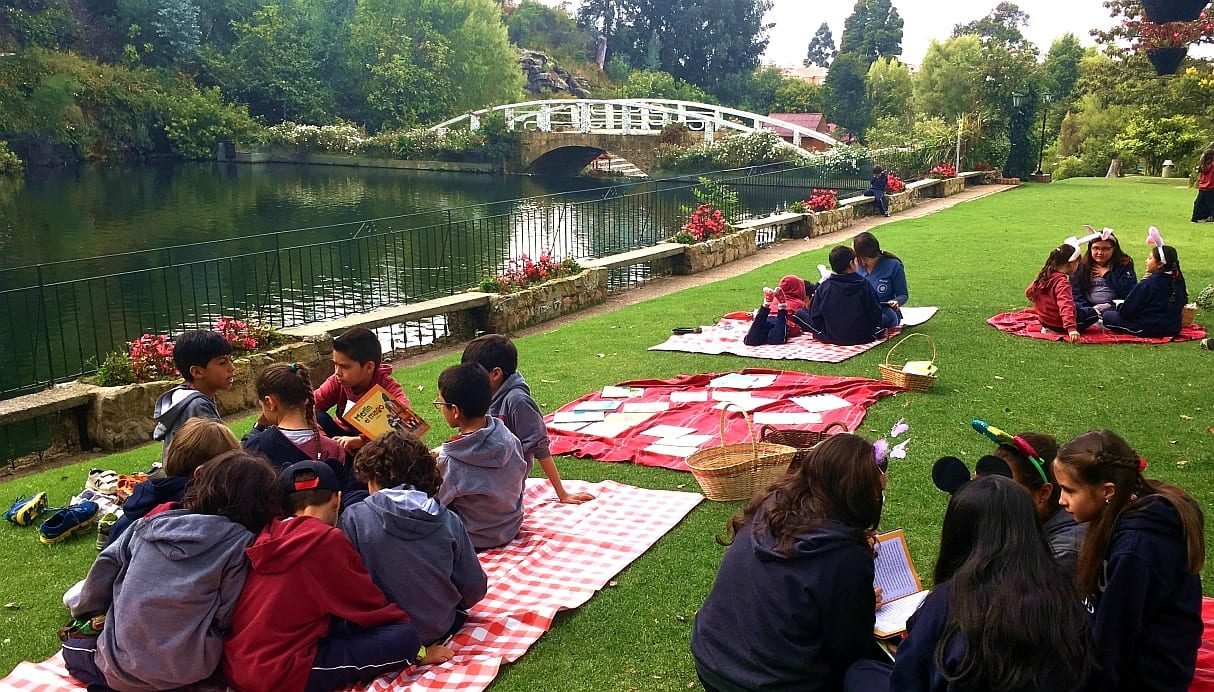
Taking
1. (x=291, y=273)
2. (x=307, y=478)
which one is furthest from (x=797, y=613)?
(x=291, y=273)

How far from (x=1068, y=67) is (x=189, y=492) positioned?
61750 mm

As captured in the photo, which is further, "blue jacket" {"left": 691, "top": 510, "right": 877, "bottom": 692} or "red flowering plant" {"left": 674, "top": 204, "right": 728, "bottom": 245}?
"red flowering plant" {"left": 674, "top": 204, "right": 728, "bottom": 245}

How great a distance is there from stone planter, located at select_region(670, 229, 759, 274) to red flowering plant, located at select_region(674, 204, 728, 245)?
5.4 inches

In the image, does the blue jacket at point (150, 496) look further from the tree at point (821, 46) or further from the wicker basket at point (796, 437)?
the tree at point (821, 46)

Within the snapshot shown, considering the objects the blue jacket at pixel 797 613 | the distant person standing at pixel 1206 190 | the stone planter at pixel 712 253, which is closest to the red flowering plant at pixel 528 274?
the stone planter at pixel 712 253

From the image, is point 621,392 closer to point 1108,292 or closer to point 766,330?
point 766,330

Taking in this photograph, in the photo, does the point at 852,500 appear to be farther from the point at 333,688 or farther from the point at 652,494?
the point at 652,494

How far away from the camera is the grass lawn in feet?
13.0

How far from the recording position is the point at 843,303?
865cm

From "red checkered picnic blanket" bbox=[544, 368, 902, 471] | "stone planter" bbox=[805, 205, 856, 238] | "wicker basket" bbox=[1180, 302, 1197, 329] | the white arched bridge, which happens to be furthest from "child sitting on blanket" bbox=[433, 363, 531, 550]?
the white arched bridge

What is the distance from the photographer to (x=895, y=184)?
22.8 m

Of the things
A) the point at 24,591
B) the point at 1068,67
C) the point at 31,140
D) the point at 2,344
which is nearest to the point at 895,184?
the point at 2,344

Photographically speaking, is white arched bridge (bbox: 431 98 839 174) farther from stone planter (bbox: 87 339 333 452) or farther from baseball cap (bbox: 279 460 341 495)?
baseball cap (bbox: 279 460 341 495)

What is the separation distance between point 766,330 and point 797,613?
6297 mm
